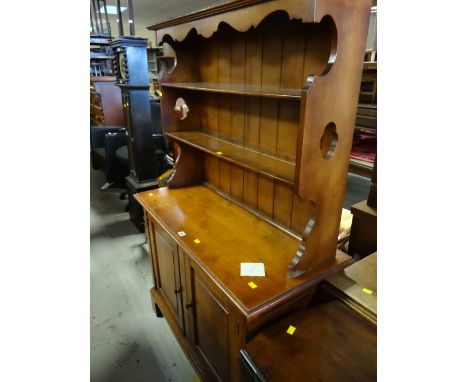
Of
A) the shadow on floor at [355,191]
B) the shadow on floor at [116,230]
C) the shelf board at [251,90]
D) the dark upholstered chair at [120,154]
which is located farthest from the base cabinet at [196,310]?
the shadow on floor at [355,191]

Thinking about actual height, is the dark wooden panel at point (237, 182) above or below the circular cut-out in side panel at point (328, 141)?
below

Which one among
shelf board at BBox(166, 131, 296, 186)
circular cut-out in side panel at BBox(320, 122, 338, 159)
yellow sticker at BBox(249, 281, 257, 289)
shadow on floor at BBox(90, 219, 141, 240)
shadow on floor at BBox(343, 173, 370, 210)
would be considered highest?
circular cut-out in side panel at BBox(320, 122, 338, 159)

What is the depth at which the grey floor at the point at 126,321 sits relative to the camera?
5.97 ft

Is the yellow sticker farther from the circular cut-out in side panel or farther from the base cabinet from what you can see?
the circular cut-out in side panel

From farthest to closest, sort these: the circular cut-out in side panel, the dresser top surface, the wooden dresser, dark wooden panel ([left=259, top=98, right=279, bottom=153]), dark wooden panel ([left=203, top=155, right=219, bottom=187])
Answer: the wooden dresser, dark wooden panel ([left=203, top=155, right=219, bottom=187]), dark wooden panel ([left=259, top=98, right=279, bottom=153]), the dresser top surface, the circular cut-out in side panel

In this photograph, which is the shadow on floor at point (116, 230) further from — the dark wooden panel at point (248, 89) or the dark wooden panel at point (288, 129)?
the dark wooden panel at point (288, 129)

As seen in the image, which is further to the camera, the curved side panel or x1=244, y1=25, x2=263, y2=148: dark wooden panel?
x1=244, y1=25, x2=263, y2=148: dark wooden panel

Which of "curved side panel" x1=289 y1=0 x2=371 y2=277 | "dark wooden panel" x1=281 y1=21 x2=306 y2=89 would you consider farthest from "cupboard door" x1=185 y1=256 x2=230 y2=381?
"dark wooden panel" x1=281 y1=21 x2=306 y2=89

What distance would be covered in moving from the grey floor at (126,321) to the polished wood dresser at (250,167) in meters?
0.16

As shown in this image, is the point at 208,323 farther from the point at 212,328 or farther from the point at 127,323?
the point at 127,323

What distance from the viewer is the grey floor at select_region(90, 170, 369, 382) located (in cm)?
182

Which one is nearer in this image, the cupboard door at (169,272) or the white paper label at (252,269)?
the white paper label at (252,269)

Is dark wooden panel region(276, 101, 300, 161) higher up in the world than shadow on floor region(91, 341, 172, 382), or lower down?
higher up
